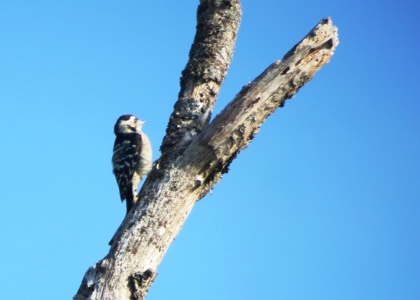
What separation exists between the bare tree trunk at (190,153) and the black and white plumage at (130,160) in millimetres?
1912

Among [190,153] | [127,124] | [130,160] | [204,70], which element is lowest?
[190,153]

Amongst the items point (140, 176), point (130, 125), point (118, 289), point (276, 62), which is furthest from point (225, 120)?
point (130, 125)

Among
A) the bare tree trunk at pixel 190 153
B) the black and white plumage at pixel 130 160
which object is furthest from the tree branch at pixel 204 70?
the black and white plumage at pixel 130 160

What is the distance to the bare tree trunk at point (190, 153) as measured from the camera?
3.10 metres

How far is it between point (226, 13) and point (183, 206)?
73.3 inches

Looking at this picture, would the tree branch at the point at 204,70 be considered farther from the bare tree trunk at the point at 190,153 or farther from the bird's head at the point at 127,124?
the bird's head at the point at 127,124

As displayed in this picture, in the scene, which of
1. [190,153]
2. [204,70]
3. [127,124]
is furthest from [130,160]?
[190,153]

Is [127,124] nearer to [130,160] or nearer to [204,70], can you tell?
[130,160]

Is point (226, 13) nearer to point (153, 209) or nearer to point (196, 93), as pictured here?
point (196, 93)

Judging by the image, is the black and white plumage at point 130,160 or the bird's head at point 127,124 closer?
the black and white plumage at point 130,160

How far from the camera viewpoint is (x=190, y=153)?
143 inches

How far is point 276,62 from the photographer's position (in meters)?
3.76

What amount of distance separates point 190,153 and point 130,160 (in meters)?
2.86

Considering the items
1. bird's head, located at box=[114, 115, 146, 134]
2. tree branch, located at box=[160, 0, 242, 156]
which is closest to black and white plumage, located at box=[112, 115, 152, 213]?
bird's head, located at box=[114, 115, 146, 134]
